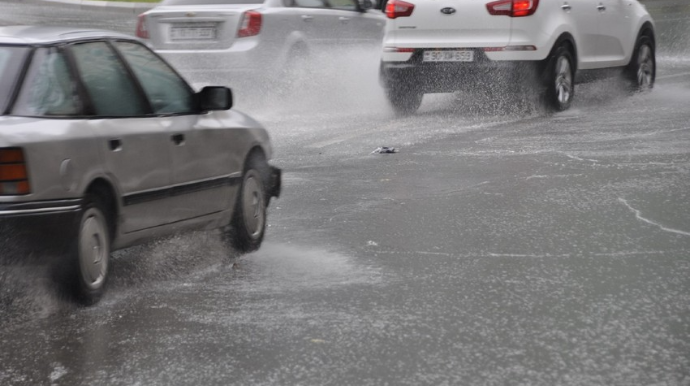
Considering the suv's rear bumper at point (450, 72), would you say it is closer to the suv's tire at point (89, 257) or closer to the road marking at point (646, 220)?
the road marking at point (646, 220)

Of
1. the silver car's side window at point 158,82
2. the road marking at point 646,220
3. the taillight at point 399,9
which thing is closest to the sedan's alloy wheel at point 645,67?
the taillight at point 399,9

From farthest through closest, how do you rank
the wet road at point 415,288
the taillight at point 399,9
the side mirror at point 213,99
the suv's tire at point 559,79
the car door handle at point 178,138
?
the taillight at point 399,9 → the suv's tire at point 559,79 → the side mirror at point 213,99 → the car door handle at point 178,138 → the wet road at point 415,288

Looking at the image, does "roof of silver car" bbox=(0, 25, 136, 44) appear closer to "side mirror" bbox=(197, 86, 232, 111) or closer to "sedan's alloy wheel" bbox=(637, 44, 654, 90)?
"side mirror" bbox=(197, 86, 232, 111)

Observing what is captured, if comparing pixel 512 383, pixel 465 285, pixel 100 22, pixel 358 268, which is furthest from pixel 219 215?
pixel 100 22

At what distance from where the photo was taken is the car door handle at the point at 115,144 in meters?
6.25

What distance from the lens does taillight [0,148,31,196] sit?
5.67 metres

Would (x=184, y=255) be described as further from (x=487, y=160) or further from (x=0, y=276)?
(x=487, y=160)

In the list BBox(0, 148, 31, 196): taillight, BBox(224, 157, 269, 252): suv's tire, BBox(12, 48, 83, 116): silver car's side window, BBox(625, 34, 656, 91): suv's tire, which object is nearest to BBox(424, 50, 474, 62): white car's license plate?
BBox(625, 34, 656, 91): suv's tire

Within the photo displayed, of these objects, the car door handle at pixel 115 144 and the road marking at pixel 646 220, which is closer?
the car door handle at pixel 115 144

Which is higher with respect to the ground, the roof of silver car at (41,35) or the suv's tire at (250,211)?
the roof of silver car at (41,35)

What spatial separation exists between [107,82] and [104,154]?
0.62 meters

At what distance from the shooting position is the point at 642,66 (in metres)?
16.8

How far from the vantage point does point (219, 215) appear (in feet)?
24.3

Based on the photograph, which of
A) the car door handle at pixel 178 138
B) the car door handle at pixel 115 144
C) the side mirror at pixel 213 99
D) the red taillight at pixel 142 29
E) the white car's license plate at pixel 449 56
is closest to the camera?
the car door handle at pixel 115 144
